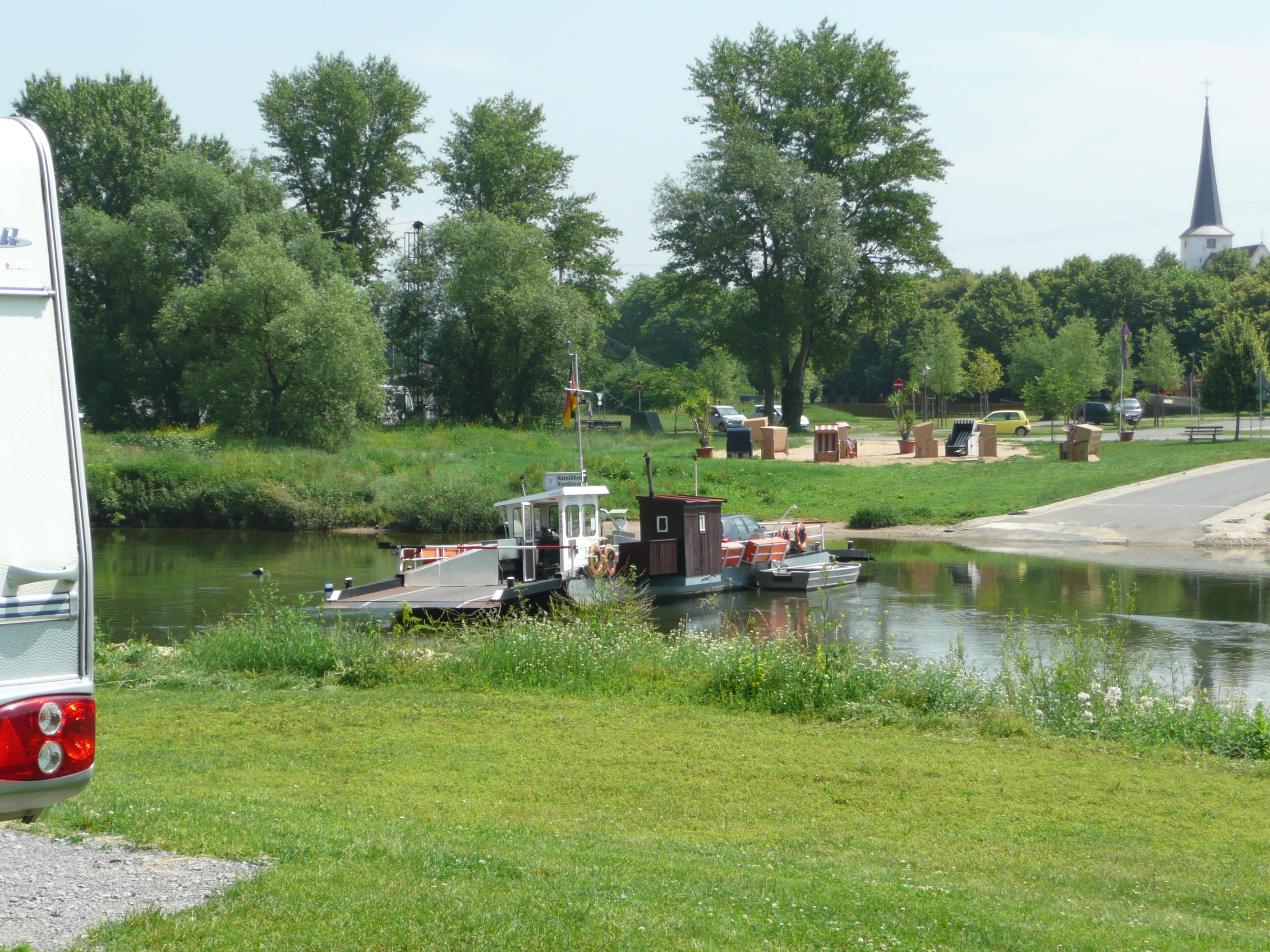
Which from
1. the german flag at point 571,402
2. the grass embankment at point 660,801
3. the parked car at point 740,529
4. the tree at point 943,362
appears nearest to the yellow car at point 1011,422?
the tree at point 943,362

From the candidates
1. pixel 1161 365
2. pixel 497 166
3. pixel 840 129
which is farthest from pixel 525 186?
pixel 1161 365

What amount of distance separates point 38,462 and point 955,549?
36224mm

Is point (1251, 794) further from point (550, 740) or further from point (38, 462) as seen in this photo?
point (38, 462)

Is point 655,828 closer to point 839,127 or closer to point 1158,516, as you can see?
point 1158,516

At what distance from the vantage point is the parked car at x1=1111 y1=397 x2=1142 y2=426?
71688 mm

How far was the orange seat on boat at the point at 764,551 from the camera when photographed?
33406mm

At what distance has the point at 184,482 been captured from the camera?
169 ft

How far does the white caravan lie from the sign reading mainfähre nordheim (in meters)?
24.1

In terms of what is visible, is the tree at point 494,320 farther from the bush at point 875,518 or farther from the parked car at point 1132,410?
the parked car at point 1132,410

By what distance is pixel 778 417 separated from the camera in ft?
269

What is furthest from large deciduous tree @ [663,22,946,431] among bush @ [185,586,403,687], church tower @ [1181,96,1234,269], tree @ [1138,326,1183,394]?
church tower @ [1181,96,1234,269]

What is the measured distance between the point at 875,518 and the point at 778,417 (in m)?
39.0

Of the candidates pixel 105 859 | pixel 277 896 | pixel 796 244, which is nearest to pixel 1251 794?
pixel 277 896

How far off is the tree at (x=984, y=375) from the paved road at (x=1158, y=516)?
1745 inches
